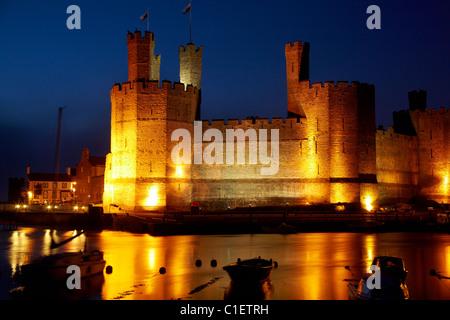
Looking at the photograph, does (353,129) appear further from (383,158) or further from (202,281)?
(202,281)

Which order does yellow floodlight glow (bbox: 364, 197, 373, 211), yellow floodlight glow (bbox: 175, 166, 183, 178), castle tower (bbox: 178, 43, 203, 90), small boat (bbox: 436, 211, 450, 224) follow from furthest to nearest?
castle tower (bbox: 178, 43, 203, 90) < yellow floodlight glow (bbox: 364, 197, 373, 211) < yellow floodlight glow (bbox: 175, 166, 183, 178) < small boat (bbox: 436, 211, 450, 224)

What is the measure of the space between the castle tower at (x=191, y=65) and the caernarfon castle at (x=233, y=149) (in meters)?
1.68

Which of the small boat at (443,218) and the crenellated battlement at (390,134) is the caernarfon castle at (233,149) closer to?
the crenellated battlement at (390,134)

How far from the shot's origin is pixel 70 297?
14.5 meters

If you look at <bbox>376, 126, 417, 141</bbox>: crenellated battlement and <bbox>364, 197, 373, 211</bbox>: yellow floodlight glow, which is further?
<bbox>376, 126, 417, 141</bbox>: crenellated battlement

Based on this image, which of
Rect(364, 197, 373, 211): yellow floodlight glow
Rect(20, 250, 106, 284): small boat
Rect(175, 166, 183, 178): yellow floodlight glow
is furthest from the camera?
Rect(364, 197, 373, 211): yellow floodlight glow

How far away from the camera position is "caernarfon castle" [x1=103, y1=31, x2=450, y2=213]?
33.9m

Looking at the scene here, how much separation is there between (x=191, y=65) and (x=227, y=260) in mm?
20347

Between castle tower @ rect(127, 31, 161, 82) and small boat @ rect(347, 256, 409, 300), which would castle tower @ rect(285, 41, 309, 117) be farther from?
small boat @ rect(347, 256, 409, 300)

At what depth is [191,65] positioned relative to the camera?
3816cm

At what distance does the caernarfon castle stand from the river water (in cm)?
397

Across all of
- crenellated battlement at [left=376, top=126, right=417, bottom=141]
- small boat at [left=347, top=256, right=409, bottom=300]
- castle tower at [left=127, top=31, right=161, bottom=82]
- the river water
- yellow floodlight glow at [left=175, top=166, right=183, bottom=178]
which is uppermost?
castle tower at [left=127, top=31, right=161, bottom=82]

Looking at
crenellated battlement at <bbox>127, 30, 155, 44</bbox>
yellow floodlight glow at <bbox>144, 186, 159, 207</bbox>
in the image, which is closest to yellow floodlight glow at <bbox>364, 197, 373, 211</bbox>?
yellow floodlight glow at <bbox>144, 186, 159, 207</bbox>

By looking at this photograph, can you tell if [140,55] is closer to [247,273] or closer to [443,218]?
[443,218]
